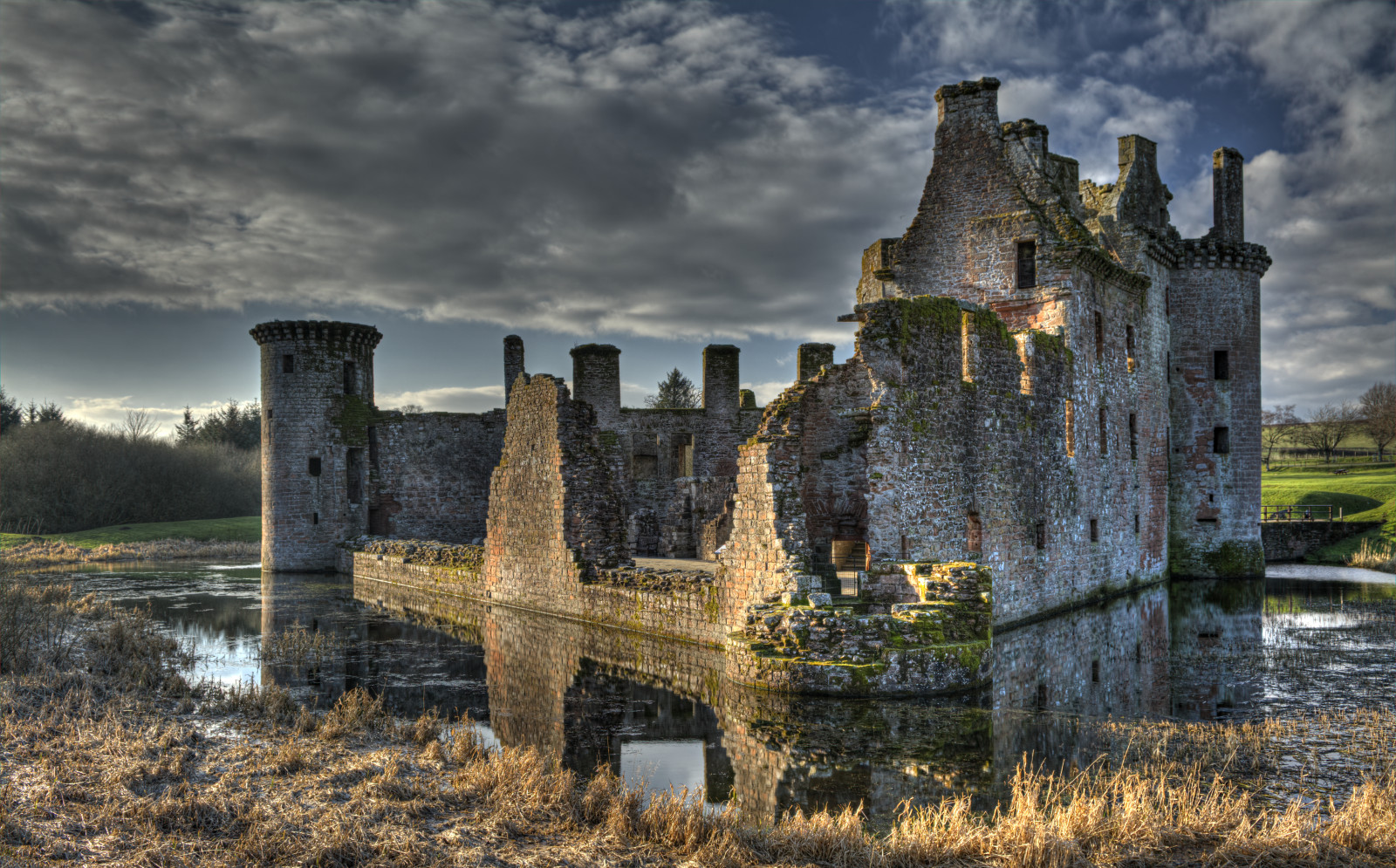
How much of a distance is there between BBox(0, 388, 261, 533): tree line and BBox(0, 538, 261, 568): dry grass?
6689 millimetres

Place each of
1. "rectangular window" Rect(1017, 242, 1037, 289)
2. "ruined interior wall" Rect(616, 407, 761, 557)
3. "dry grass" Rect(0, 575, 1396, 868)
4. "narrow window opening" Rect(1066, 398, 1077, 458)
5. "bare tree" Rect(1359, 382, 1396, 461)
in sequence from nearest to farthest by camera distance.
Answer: "dry grass" Rect(0, 575, 1396, 868)
"narrow window opening" Rect(1066, 398, 1077, 458)
"rectangular window" Rect(1017, 242, 1037, 289)
"ruined interior wall" Rect(616, 407, 761, 557)
"bare tree" Rect(1359, 382, 1396, 461)

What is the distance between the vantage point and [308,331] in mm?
29312

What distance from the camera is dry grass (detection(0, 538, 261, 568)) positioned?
32.5 meters

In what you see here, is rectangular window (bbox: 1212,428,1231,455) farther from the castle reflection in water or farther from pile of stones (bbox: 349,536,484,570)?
pile of stones (bbox: 349,536,484,570)

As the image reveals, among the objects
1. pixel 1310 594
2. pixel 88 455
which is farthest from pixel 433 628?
pixel 88 455

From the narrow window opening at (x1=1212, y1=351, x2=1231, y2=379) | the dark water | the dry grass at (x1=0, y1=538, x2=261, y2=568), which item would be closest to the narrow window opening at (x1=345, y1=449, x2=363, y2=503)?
the dry grass at (x1=0, y1=538, x2=261, y2=568)

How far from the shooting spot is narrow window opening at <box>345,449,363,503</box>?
1184 inches

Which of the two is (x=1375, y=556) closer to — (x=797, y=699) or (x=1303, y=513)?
(x=1303, y=513)

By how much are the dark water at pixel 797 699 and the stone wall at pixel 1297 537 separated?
434 inches

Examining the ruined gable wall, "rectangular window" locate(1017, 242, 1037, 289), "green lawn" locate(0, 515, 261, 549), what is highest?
the ruined gable wall

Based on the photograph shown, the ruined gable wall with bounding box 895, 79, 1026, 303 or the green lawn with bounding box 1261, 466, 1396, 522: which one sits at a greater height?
the ruined gable wall with bounding box 895, 79, 1026, 303

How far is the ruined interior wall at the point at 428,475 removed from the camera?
98.8ft

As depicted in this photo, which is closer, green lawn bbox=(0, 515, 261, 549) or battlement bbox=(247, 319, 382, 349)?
battlement bbox=(247, 319, 382, 349)

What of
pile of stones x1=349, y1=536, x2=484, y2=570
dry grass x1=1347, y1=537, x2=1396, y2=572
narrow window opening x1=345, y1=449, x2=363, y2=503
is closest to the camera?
pile of stones x1=349, y1=536, x2=484, y2=570
